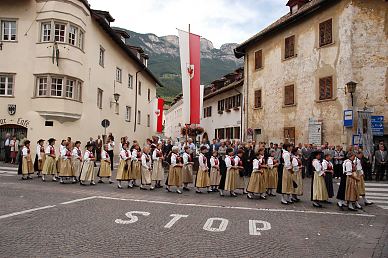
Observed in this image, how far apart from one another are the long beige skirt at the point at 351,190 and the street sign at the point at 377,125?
1008 centimetres

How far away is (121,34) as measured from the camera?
117ft

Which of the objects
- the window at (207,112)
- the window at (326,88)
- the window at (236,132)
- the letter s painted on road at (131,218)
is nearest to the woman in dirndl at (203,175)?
the letter s painted on road at (131,218)

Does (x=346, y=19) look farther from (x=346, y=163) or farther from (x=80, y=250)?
(x=80, y=250)

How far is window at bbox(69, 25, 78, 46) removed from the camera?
79.1 feet

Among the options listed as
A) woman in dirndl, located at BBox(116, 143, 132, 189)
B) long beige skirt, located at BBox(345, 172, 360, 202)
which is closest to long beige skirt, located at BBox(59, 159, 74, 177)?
woman in dirndl, located at BBox(116, 143, 132, 189)

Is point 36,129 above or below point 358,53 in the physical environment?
below

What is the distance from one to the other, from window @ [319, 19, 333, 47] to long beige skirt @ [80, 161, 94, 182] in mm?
15433

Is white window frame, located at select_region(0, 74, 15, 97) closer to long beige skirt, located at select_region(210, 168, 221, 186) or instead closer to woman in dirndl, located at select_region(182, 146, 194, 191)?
woman in dirndl, located at select_region(182, 146, 194, 191)

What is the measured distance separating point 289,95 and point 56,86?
50.0 feet

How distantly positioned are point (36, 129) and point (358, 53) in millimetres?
19668

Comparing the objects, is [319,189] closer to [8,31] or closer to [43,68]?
[43,68]

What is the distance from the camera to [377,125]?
20.1 m

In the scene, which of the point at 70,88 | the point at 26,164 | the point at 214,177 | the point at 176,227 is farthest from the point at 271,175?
the point at 70,88

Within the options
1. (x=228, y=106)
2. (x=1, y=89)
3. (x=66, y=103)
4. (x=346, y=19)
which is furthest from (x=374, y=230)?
(x=228, y=106)
